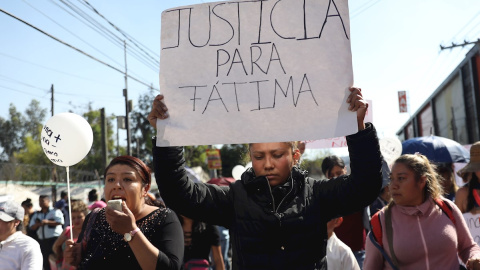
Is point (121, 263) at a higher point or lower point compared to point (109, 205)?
lower

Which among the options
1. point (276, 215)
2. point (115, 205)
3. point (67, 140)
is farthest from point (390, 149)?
point (115, 205)

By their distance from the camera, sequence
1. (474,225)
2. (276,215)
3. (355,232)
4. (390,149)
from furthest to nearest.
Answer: (390,149)
(355,232)
(474,225)
(276,215)

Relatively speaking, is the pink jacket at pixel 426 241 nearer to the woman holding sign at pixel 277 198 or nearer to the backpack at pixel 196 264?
the woman holding sign at pixel 277 198

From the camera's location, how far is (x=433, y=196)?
321 cm

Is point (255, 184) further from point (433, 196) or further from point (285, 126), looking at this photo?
point (433, 196)

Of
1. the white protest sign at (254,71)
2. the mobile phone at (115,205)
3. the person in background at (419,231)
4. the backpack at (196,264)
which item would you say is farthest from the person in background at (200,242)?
the white protest sign at (254,71)

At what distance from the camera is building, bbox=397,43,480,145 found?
3181cm

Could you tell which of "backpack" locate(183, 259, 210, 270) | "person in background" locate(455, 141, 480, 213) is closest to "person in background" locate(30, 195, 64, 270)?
"backpack" locate(183, 259, 210, 270)

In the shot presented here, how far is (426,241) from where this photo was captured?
9.79 ft

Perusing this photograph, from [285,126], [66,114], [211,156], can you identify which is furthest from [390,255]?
[211,156]

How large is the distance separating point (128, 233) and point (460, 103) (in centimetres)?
3812

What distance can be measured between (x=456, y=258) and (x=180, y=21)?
2.25 m

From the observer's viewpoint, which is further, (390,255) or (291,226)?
(390,255)

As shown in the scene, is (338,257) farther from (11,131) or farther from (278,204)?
(11,131)
